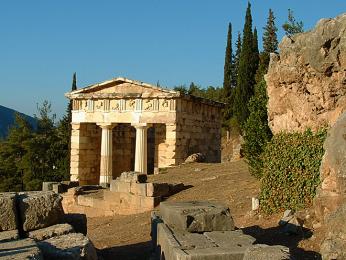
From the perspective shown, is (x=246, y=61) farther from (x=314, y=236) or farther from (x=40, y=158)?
(x=314, y=236)

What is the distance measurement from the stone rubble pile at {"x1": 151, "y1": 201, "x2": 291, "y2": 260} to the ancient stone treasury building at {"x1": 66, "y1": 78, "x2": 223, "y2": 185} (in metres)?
14.7

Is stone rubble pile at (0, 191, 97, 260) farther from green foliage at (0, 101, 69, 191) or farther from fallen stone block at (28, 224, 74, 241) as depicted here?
green foliage at (0, 101, 69, 191)

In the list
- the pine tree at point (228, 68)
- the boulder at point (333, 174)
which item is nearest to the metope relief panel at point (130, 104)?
the boulder at point (333, 174)

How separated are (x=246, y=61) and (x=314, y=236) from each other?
2806cm

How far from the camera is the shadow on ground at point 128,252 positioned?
8461 millimetres

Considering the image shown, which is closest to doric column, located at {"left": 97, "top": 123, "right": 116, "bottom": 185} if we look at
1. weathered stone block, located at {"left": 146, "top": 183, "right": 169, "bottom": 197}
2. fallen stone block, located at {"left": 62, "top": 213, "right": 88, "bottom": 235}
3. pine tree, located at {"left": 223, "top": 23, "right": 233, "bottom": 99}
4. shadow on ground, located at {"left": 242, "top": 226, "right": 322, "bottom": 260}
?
weathered stone block, located at {"left": 146, "top": 183, "right": 169, "bottom": 197}

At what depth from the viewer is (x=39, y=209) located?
7277 mm

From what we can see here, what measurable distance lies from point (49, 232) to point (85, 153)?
18.7 m

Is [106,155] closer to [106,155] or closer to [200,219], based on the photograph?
[106,155]

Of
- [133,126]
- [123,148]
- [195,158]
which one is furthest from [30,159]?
[195,158]

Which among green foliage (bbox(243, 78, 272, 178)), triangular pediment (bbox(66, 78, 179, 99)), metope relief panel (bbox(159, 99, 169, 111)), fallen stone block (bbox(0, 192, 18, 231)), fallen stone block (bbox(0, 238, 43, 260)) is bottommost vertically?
fallen stone block (bbox(0, 238, 43, 260))

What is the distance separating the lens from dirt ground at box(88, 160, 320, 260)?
8.44 metres

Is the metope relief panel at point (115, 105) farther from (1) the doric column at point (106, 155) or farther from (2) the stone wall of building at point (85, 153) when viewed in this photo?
(2) the stone wall of building at point (85, 153)

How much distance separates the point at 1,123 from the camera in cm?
19175
